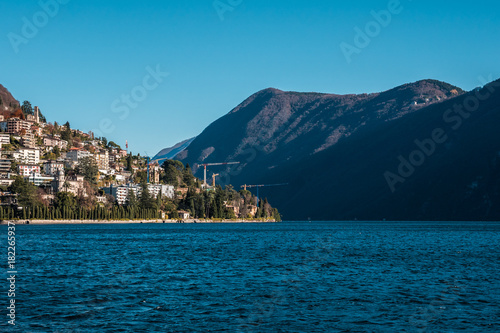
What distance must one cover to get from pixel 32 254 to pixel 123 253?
10018mm

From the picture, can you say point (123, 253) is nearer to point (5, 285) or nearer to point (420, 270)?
point (5, 285)

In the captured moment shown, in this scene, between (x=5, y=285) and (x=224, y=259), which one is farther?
(x=224, y=259)

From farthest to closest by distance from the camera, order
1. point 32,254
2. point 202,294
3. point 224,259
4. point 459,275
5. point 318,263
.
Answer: point 32,254, point 224,259, point 318,263, point 459,275, point 202,294

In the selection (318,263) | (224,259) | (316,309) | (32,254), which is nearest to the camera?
(316,309)

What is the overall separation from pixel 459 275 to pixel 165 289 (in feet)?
80.7

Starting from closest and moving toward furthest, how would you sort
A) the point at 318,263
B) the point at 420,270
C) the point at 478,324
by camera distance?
the point at 478,324
the point at 420,270
the point at 318,263

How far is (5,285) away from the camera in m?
42.0

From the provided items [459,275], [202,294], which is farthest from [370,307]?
[459,275]

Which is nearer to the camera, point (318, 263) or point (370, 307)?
point (370, 307)

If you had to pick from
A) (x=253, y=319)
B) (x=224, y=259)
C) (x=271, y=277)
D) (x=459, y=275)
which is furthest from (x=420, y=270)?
(x=253, y=319)

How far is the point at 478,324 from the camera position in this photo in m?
30.5

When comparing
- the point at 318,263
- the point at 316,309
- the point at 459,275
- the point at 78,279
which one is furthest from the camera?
the point at 318,263

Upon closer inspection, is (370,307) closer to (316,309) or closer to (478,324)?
(316,309)

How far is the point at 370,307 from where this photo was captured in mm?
35000
